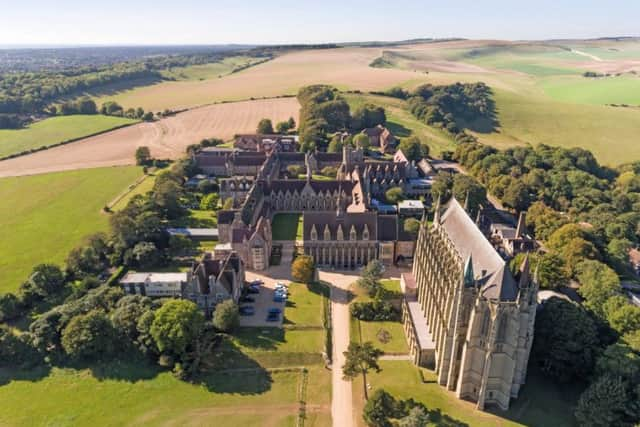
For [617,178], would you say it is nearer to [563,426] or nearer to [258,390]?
[563,426]

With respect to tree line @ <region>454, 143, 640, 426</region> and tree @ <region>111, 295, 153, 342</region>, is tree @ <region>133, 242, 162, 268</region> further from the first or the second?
tree line @ <region>454, 143, 640, 426</region>

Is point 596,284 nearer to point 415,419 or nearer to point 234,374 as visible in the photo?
point 415,419

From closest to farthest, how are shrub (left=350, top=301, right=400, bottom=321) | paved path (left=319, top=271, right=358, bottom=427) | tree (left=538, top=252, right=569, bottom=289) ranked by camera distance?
paved path (left=319, top=271, right=358, bottom=427)
shrub (left=350, top=301, right=400, bottom=321)
tree (left=538, top=252, right=569, bottom=289)

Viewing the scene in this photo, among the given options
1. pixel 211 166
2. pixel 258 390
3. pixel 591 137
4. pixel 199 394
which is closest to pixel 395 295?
pixel 258 390

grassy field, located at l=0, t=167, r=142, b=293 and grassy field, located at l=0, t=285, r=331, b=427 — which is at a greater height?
grassy field, located at l=0, t=167, r=142, b=293

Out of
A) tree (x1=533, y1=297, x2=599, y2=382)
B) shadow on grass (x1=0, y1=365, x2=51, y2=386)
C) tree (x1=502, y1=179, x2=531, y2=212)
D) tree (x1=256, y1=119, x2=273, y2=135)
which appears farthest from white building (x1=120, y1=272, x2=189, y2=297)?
tree (x1=256, y1=119, x2=273, y2=135)

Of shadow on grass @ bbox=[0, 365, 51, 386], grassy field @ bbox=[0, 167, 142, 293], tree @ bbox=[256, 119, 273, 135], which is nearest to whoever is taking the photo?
shadow on grass @ bbox=[0, 365, 51, 386]

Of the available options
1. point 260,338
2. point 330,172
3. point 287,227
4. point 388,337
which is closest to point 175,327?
point 260,338
